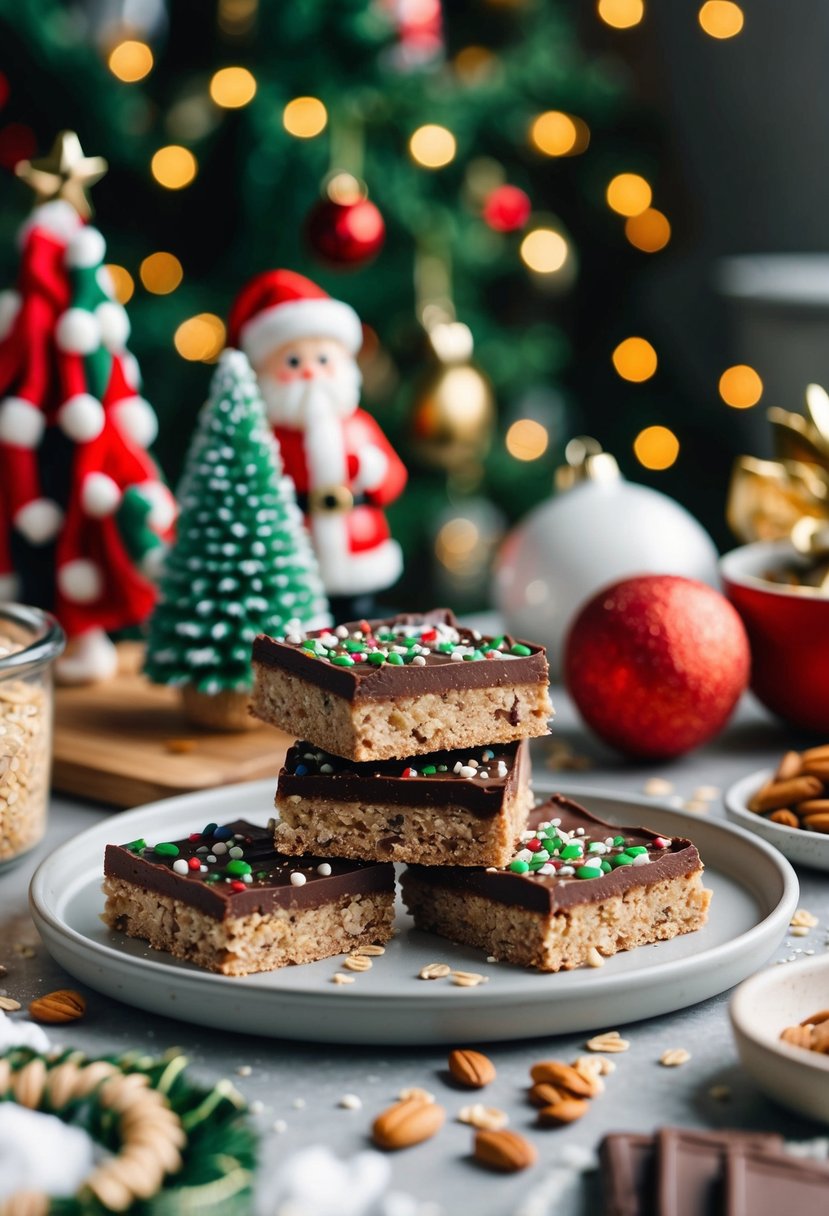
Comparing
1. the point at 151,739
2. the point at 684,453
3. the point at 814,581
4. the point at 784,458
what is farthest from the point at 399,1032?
the point at 684,453

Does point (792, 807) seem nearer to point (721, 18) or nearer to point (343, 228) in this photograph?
point (343, 228)

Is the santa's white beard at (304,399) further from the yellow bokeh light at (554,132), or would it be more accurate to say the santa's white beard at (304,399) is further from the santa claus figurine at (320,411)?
the yellow bokeh light at (554,132)

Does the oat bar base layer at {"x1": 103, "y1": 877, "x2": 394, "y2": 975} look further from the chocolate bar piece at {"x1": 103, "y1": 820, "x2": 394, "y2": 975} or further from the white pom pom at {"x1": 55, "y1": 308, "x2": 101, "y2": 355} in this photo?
the white pom pom at {"x1": 55, "y1": 308, "x2": 101, "y2": 355}

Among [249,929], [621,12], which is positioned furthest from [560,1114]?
[621,12]

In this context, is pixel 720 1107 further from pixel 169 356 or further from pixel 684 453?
pixel 684 453

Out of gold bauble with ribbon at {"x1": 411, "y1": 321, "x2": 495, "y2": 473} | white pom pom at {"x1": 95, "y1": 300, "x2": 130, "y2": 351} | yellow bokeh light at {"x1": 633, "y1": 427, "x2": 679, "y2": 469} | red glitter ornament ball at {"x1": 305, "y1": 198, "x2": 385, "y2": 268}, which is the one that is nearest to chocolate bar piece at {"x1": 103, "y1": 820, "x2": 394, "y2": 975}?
white pom pom at {"x1": 95, "y1": 300, "x2": 130, "y2": 351}

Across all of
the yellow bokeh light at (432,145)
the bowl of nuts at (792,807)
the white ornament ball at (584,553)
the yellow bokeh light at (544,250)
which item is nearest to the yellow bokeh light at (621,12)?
the yellow bokeh light at (544,250)

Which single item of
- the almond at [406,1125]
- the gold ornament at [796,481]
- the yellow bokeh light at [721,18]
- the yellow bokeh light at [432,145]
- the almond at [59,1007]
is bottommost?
the almond at [59,1007]
